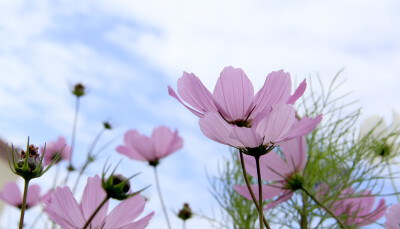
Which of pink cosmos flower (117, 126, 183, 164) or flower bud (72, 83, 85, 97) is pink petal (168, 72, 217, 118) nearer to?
pink cosmos flower (117, 126, 183, 164)

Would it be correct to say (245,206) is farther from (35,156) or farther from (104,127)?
(35,156)

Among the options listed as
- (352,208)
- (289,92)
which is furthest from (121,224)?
(352,208)

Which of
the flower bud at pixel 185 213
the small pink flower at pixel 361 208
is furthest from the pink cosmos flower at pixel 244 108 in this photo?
the flower bud at pixel 185 213

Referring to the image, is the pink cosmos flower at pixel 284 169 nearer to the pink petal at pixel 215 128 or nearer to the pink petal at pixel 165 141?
the pink petal at pixel 215 128

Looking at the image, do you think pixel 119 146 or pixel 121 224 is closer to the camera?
pixel 121 224

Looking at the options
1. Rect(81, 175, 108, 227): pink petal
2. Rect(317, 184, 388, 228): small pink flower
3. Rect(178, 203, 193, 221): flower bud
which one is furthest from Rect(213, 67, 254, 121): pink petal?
Rect(178, 203, 193, 221): flower bud

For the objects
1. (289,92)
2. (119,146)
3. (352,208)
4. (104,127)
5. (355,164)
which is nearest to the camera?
(289,92)

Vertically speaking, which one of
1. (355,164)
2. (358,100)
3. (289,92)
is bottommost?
(289,92)

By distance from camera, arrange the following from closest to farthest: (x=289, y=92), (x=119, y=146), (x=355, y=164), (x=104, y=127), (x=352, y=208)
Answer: (x=289, y=92) → (x=352, y=208) → (x=355, y=164) → (x=119, y=146) → (x=104, y=127)
